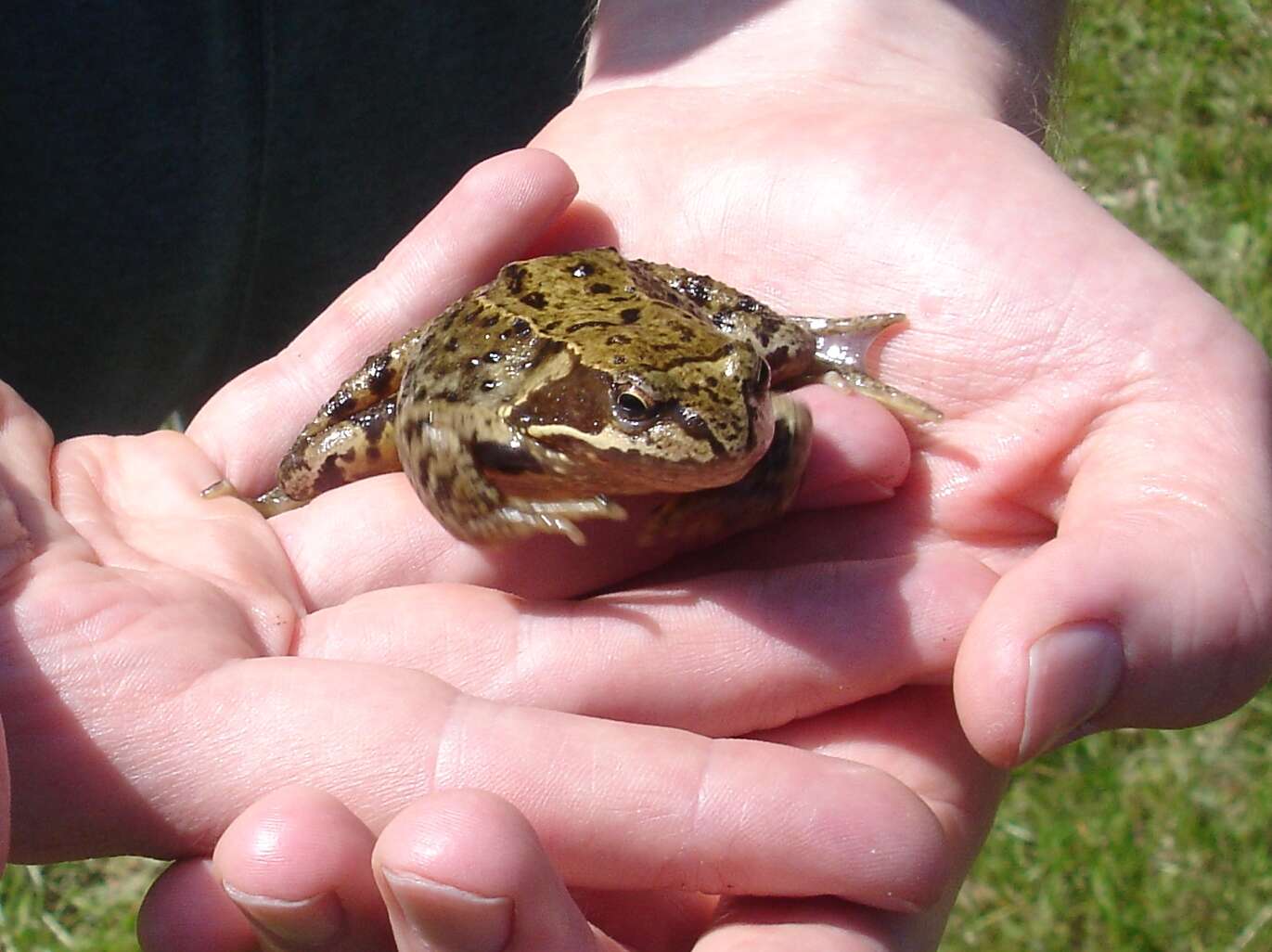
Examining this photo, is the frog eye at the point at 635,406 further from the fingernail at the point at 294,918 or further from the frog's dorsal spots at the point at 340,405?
the fingernail at the point at 294,918

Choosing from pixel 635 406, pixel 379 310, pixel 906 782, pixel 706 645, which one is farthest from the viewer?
pixel 379 310

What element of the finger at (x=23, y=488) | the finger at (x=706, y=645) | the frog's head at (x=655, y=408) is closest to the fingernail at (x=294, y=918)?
the finger at (x=706, y=645)

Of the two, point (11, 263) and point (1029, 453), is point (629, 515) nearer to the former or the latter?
point (1029, 453)

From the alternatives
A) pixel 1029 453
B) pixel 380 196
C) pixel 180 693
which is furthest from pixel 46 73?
pixel 1029 453

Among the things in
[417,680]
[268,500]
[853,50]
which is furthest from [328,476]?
[853,50]

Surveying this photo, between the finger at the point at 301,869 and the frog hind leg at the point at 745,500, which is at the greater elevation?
the frog hind leg at the point at 745,500

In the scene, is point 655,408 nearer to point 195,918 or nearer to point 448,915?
point 448,915
